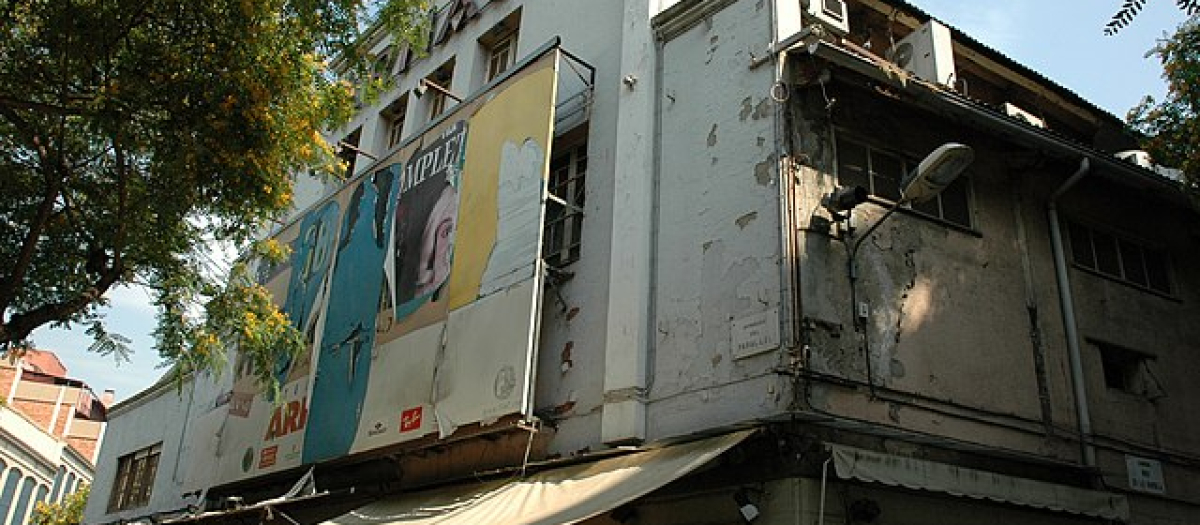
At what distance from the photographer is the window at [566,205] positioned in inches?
426

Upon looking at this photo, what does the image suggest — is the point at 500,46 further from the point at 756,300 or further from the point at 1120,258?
the point at 1120,258

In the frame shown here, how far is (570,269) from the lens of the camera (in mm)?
10555

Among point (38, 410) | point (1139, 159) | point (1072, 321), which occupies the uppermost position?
point (38, 410)

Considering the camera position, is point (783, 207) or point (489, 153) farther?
point (489, 153)

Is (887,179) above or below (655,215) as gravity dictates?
above

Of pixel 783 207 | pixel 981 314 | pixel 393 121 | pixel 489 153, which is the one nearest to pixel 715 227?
pixel 783 207

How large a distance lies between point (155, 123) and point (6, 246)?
2.44m

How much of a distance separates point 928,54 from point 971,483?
16.7 ft

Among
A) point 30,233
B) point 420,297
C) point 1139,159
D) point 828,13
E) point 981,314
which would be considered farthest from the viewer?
point 420,297

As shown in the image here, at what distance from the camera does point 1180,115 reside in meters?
10.1

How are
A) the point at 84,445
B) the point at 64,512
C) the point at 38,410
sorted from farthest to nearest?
the point at 84,445 → the point at 38,410 → the point at 64,512

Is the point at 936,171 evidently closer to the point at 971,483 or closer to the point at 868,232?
the point at 868,232

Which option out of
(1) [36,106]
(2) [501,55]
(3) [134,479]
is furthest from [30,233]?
(3) [134,479]

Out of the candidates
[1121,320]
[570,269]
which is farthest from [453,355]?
[1121,320]
